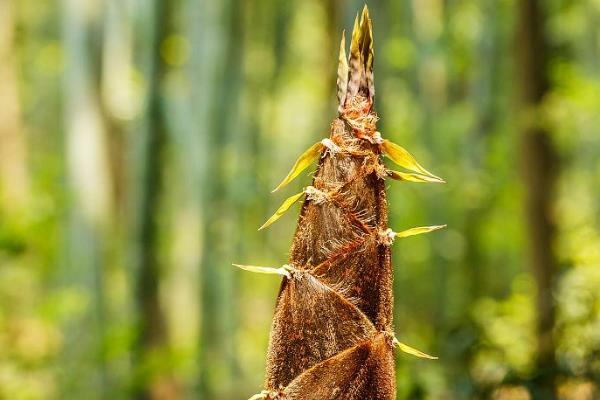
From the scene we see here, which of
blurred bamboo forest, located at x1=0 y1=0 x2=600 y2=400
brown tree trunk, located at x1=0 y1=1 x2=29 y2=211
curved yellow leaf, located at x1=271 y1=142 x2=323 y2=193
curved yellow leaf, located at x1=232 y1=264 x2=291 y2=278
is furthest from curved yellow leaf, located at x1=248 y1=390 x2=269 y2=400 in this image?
brown tree trunk, located at x1=0 y1=1 x2=29 y2=211

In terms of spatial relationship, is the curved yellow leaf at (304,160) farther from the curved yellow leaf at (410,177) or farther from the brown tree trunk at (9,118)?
the brown tree trunk at (9,118)

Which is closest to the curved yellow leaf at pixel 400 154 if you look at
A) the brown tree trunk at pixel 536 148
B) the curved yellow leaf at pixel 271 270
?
the curved yellow leaf at pixel 271 270

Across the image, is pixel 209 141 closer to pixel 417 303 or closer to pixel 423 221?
pixel 423 221

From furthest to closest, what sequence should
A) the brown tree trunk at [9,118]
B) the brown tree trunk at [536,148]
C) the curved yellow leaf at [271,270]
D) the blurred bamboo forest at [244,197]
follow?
the brown tree trunk at [9,118] < the brown tree trunk at [536,148] < the blurred bamboo forest at [244,197] < the curved yellow leaf at [271,270]

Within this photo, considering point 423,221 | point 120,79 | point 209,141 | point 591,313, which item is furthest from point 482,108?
point 591,313

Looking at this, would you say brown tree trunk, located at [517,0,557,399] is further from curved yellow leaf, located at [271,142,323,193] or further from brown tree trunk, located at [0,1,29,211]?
curved yellow leaf, located at [271,142,323,193]
